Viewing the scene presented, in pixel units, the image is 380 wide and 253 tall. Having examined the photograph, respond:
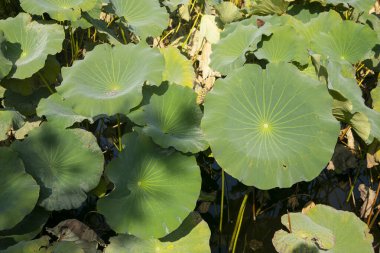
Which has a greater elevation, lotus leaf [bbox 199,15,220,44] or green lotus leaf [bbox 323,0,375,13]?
green lotus leaf [bbox 323,0,375,13]

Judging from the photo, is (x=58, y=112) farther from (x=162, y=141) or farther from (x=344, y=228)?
(x=344, y=228)

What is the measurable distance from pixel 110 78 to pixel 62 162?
474mm

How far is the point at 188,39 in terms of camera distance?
3494mm

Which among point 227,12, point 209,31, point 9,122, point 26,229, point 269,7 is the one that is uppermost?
point 269,7

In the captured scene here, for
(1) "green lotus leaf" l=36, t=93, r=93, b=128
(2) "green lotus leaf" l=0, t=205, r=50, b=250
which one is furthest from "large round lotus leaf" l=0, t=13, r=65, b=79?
(2) "green lotus leaf" l=0, t=205, r=50, b=250

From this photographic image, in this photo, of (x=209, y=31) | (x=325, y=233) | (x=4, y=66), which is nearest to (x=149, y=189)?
(x=325, y=233)

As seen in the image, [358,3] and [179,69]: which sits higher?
[358,3]

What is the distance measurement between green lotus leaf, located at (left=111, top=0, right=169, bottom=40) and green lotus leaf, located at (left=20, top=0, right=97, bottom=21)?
270 millimetres

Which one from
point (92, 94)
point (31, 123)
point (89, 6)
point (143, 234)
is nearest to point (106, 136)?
point (31, 123)

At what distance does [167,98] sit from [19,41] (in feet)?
3.26

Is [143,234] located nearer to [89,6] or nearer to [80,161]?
[80,161]

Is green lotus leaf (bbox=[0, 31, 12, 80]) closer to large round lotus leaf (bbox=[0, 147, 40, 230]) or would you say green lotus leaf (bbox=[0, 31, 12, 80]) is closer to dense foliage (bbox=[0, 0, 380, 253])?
dense foliage (bbox=[0, 0, 380, 253])

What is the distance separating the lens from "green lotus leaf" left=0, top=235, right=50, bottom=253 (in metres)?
1.60

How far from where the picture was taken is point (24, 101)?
8.20ft
